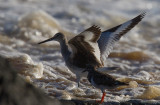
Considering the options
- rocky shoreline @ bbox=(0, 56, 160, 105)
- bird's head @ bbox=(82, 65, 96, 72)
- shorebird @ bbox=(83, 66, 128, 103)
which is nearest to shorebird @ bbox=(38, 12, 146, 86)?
bird's head @ bbox=(82, 65, 96, 72)

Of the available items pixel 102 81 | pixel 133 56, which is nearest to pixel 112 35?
pixel 102 81

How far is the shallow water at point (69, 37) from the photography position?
629cm

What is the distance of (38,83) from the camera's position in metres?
6.27

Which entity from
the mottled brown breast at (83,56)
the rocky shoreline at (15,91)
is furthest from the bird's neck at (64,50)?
the rocky shoreline at (15,91)

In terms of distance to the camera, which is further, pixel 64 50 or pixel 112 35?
pixel 112 35

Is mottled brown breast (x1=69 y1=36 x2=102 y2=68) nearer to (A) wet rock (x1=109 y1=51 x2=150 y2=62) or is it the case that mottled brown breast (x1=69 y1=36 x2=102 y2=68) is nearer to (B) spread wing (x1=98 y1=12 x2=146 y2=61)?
(B) spread wing (x1=98 y1=12 x2=146 y2=61)

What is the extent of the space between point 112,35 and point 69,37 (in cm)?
457

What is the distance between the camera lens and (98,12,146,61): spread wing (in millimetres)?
6320

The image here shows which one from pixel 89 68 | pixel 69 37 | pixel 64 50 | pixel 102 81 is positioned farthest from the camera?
pixel 69 37

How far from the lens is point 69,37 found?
35.9 ft

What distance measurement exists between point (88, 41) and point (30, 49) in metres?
3.83

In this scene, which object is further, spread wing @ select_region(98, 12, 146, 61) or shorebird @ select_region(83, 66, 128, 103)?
spread wing @ select_region(98, 12, 146, 61)

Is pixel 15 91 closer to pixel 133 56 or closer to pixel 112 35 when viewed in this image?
pixel 112 35

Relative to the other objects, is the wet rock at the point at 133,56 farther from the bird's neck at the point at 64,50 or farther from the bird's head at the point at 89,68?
A: the bird's head at the point at 89,68
